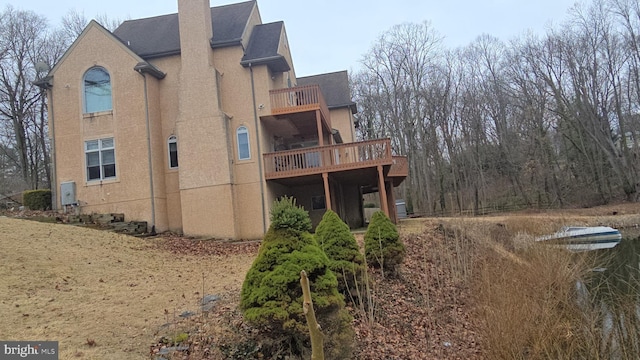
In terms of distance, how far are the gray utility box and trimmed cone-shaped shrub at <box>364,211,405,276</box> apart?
12420mm

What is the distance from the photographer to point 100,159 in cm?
1641

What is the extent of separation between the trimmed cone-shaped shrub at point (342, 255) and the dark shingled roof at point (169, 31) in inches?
446

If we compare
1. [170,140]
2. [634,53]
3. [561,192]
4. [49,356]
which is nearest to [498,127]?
[561,192]

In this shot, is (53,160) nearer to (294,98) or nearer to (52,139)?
(52,139)

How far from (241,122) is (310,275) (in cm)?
1242

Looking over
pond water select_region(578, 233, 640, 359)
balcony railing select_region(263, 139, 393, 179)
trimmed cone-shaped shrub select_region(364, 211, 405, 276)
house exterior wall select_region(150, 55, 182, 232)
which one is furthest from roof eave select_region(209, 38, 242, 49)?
pond water select_region(578, 233, 640, 359)

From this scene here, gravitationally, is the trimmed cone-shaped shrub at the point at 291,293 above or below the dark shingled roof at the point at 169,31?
below

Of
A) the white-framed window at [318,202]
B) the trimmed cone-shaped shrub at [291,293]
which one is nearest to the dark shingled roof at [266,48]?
the white-framed window at [318,202]

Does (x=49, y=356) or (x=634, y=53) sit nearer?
(x=49, y=356)

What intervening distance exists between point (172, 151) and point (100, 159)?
2.77 m

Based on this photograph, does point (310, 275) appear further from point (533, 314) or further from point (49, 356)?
point (533, 314)

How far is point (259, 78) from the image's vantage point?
657 inches

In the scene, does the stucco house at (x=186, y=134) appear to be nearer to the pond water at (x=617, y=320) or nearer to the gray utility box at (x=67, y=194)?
the gray utility box at (x=67, y=194)

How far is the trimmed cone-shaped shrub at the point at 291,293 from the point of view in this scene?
185 inches
